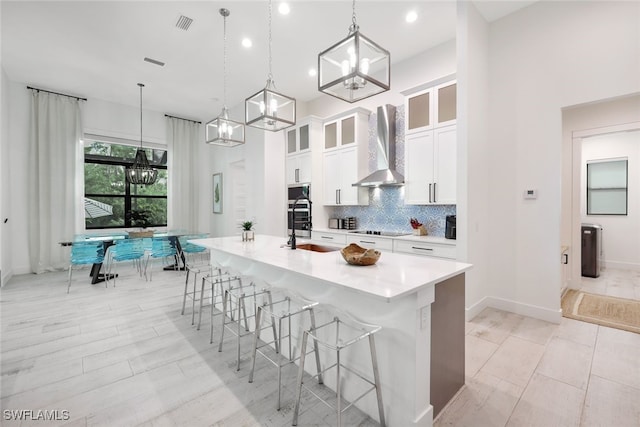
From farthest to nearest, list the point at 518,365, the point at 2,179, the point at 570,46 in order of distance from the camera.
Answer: the point at 2,179, the point at 570,46, the point at 518,365

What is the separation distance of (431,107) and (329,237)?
2475 mm

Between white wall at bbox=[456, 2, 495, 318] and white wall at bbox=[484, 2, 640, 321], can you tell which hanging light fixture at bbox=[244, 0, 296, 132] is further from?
white wall at bbox=[484, 2, 640, 321]

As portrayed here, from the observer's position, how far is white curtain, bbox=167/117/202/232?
22.2ft

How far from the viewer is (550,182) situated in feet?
10.0

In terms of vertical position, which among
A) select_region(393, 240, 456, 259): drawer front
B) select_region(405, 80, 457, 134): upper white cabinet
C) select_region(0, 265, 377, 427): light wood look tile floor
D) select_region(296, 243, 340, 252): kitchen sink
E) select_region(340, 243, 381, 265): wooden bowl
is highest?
select_region(405, 80, 457, 134): upper white cabinet

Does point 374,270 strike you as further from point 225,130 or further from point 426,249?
point 225,130

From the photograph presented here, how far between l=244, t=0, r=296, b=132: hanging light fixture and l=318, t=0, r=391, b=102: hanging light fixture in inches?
27.6

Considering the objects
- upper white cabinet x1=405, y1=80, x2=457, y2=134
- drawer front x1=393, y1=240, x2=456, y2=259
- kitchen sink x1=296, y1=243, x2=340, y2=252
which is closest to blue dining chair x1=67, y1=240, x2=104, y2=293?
kitchen sink x1=296, y1=243, x2=340, y2=252

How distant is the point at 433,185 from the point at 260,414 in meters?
3.13

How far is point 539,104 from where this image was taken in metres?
3.13

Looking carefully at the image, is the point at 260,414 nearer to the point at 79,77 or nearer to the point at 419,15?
the point at 419,15

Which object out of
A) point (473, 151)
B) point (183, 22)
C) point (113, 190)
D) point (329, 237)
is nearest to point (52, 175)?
point (113, 190)

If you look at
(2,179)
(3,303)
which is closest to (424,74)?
(3,303)

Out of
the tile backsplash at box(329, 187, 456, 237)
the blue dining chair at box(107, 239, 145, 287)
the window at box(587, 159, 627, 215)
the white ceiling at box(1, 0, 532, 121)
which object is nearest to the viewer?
the white ceiling at box(1, 0, 532, 121)
